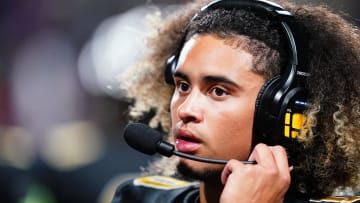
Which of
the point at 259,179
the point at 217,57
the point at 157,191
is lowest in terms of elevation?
the point at 157,191

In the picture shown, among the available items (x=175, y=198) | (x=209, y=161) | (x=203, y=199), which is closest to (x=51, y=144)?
(x=175, y=198)

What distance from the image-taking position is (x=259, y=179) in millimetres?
1405

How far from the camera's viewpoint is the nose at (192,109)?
1.51m

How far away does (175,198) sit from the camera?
1.85 metres

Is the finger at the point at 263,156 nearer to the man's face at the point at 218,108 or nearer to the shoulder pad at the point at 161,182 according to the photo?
the man's face at the point at 218,108

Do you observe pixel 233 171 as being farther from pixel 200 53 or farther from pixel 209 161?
pixel 200 53

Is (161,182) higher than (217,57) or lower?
lower

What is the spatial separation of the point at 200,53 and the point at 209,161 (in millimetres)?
278

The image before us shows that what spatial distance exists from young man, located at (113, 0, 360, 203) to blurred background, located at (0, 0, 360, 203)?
4.04 feet

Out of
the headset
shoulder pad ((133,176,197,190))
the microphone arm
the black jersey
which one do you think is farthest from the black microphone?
shoulder pad ((133,176,197,190))

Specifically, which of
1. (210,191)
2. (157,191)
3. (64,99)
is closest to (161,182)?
(157,191)

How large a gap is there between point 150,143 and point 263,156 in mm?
257

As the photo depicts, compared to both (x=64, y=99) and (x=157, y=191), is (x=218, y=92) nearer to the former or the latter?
(x=157, y=191)

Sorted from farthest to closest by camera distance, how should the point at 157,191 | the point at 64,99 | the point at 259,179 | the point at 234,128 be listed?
the point at 64,99
the point at 157,191
the point at 234,128
the point at 259,179
